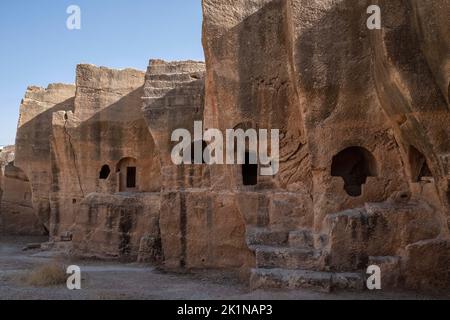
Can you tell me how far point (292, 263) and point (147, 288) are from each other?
9.39 ft

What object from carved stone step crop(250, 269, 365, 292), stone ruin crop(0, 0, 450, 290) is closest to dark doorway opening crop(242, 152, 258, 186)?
stone ruin crop(0, 0, 450, 290)

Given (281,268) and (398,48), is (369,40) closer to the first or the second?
(398,48)

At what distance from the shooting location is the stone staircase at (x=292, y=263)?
8430mm

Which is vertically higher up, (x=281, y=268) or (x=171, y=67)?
(x=171, y=67)

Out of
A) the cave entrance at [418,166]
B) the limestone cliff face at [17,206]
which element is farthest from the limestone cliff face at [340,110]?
the limestone cliff face at [17,206]

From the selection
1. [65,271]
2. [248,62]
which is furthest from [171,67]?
[65,271]

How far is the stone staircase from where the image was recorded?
Answer: 843 centimetres

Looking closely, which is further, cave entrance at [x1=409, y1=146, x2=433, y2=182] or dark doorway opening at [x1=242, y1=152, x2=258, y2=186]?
dark doorway opening at [x1=242, y1=152, x2=258, y2=186]

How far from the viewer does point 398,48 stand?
7973 mm

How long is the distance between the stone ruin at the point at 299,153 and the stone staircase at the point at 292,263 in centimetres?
2

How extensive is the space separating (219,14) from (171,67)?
3.74m

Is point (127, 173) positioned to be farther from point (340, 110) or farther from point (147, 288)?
point (340, 110)

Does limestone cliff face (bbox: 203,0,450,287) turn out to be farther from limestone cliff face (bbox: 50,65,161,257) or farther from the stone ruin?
limestone cliff face (bbox: 50,65,161,257)

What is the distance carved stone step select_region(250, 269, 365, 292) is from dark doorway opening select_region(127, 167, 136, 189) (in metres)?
8.57
